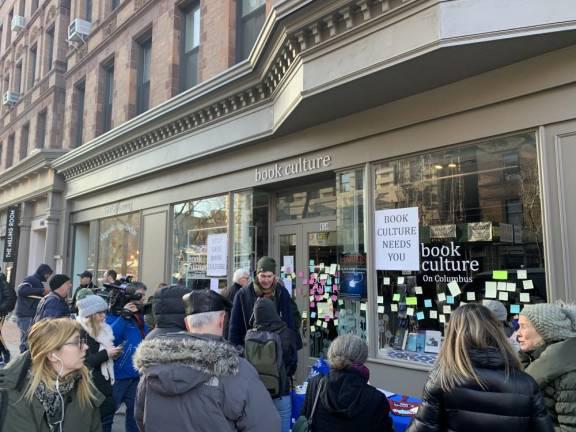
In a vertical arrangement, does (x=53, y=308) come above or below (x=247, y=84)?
below

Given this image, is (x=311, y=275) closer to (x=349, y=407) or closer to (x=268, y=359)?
(x=268, y=359)

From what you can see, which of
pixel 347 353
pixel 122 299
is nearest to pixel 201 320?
pixel 347 353

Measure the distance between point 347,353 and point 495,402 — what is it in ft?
3.17

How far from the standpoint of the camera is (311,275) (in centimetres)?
763

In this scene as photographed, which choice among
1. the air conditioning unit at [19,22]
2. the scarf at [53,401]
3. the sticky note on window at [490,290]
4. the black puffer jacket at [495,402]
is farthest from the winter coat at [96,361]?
the air conditioning unit at [19,22]

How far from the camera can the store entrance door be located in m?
7.30

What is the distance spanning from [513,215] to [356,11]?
298 centimetres

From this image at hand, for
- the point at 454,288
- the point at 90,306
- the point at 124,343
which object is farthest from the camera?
the point at 454,288

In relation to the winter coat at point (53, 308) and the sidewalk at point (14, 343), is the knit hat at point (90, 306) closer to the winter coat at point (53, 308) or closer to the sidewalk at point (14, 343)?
the winter coat at point (53, 308)

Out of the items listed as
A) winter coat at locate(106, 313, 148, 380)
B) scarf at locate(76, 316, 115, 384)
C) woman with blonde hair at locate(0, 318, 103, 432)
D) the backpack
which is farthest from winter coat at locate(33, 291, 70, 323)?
woman with blonde hair at locate(0, 318, 103, 432)

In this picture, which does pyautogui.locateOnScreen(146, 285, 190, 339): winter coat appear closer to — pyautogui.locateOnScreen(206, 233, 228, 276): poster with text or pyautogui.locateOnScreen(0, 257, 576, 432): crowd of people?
pyautogui.locateOnScreen(0, 257, 576, 432): crowd of people

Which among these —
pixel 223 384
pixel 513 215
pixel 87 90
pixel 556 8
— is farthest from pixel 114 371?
pixel 87 90

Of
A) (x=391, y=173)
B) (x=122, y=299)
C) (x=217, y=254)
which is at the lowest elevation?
(x=122, y=299)

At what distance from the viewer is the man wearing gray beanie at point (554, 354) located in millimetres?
2312
